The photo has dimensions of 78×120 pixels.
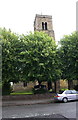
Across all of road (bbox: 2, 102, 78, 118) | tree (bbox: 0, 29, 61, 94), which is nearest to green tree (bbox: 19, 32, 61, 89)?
tree (bbox: 0, 29, 61, 94)

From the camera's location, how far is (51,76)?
18.3 meters

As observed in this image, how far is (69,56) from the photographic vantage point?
2005cm

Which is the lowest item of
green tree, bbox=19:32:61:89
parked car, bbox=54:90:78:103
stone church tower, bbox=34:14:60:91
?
parked car, bbox=54:90:78:103

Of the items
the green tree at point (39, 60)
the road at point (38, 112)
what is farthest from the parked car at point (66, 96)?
the road at point (38, 112)

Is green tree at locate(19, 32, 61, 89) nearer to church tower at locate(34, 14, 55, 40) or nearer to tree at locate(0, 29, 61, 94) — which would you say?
tree at locate(0, 29, 61, 94)

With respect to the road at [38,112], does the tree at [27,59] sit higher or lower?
higher

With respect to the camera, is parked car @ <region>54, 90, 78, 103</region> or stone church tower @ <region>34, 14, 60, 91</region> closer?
parked car @ <region>54, 90, 78, 103</region>

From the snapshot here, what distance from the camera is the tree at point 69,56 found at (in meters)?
19.9

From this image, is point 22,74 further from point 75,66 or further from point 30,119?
point 30,119

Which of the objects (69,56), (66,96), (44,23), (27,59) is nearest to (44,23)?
(44,23)

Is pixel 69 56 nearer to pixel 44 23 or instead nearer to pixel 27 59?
pixel 27 59

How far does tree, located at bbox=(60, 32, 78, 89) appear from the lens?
19.9m

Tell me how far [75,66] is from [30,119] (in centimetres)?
1352

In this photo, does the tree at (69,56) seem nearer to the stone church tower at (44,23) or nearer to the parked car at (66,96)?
the parked car at (66,96)
